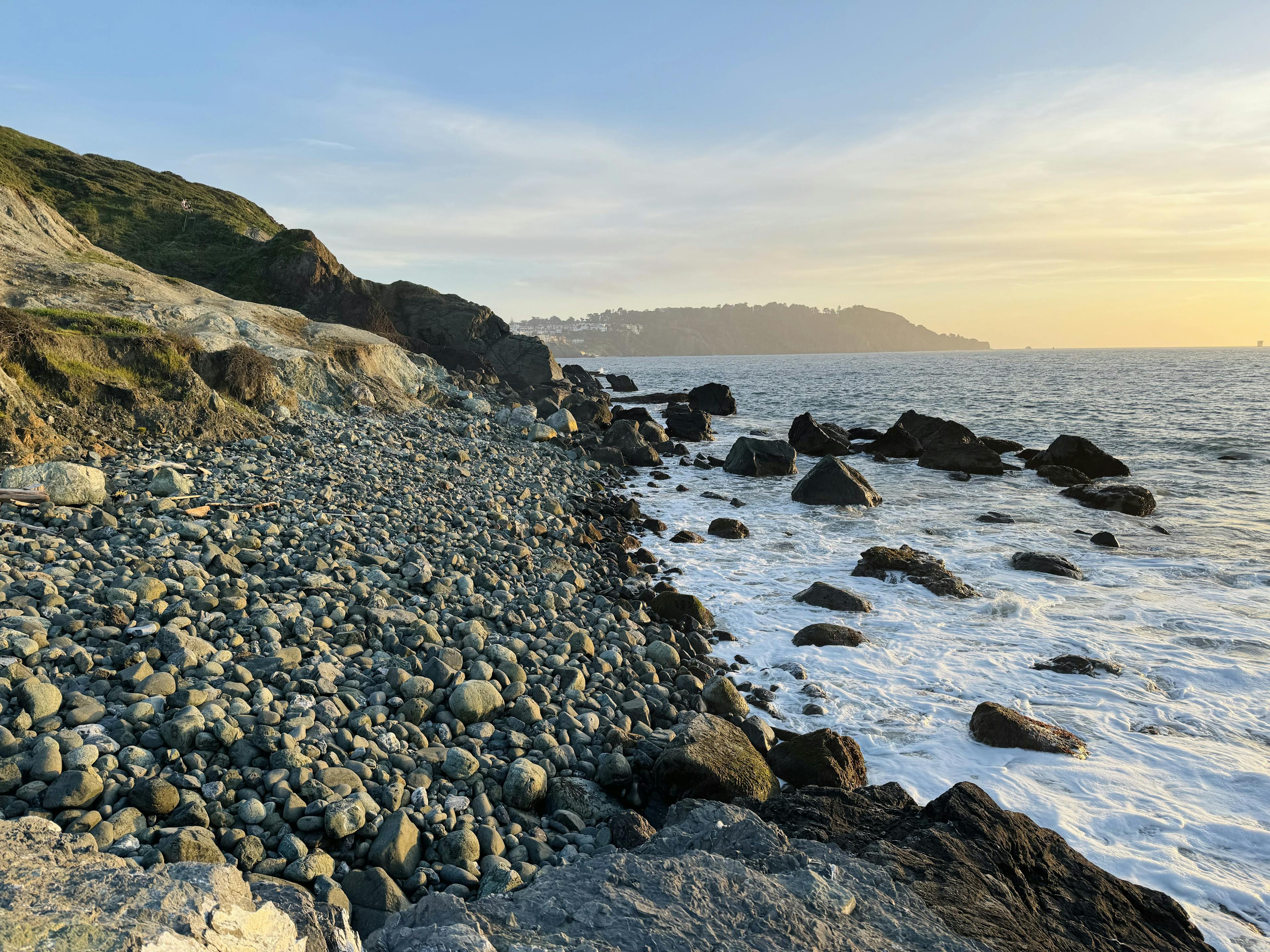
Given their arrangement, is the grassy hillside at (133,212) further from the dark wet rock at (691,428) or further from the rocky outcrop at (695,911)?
the rocky outcrop at (695,911)

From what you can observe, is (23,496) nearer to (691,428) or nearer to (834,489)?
(834,489)

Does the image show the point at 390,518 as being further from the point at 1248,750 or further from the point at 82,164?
the point at 82,164

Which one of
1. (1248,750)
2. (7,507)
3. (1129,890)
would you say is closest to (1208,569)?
(1248,750)

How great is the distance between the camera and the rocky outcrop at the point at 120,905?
2.42m

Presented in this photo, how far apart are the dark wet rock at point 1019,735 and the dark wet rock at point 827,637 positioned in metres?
2.12

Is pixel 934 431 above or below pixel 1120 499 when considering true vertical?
above

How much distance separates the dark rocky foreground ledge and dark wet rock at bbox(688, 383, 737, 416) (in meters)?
34.2

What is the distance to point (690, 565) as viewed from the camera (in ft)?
38.8

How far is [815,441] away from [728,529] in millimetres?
13381

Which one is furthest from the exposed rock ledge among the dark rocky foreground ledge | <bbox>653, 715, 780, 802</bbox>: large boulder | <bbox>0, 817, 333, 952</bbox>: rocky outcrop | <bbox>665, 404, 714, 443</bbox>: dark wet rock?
<bbox>653, 715, 780, 802</bbox>: large boulder

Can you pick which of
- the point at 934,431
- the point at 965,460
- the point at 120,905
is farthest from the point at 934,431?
the point at 120,905

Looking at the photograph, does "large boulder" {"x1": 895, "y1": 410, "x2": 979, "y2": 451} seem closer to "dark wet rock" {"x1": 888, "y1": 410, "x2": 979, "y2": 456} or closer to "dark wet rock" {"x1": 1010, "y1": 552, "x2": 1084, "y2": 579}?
"dark wet rock" {"x1": 888, "y1": 410, "x2": 979, "y2": 456}

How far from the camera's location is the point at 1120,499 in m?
16.6

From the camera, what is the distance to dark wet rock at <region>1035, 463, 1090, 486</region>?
1986cm
